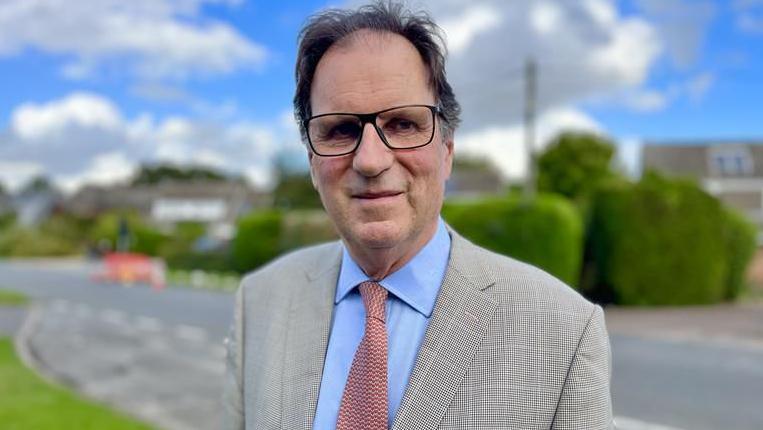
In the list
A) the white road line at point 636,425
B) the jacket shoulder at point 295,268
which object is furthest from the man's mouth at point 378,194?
the white road line at point 636,425

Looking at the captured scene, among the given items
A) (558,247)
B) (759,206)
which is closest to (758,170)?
(759,206)

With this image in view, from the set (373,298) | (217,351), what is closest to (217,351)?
(217,351)

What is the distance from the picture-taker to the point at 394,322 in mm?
1492

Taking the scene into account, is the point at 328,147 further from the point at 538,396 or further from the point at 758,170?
the point at 758,170

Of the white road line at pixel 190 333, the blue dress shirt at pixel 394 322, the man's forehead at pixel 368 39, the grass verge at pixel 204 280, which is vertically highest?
the man's forehead at pixel 368 39

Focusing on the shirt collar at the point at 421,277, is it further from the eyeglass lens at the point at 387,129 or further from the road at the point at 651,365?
the road at the point at 651,365

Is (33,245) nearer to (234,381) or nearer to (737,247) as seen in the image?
(737,247)

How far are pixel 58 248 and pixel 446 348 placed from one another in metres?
56.8

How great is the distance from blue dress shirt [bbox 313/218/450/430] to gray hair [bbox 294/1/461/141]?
30 cm

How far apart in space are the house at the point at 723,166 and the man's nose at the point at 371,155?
132ft

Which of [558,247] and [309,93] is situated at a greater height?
[309,93]

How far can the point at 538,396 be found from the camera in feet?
4.38

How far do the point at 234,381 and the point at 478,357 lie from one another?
0.66 metres

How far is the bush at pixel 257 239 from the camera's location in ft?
92.1
